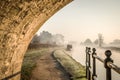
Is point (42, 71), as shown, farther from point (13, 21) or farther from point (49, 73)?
point (13, 21)

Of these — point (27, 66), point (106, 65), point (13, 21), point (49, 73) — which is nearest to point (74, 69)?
point (49, 73)

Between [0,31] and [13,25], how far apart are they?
287mm

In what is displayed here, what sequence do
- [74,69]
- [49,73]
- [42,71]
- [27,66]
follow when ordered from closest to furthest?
[49,73]
[42,71]
[74,69]
[27,66]

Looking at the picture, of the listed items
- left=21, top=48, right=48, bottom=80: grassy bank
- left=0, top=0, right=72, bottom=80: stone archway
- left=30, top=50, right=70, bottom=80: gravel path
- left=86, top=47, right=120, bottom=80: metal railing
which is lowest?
left=30, top=50, right=70, bottom=80: gravel path

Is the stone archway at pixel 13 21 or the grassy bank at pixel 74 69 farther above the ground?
the stone archway at pixel 13 21

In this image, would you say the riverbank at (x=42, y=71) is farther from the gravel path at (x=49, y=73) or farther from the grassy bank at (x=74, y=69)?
the grassy bank at (x=74, y=69)

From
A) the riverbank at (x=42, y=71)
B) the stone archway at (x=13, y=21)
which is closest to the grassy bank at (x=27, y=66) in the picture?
the riverbank at (x=42, y=71)

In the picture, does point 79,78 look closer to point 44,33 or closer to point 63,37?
point 44,33

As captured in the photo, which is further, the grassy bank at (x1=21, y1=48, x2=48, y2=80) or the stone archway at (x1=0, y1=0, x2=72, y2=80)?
the grassy bank at (x1=21, y1=48, x2=48, y2=80)

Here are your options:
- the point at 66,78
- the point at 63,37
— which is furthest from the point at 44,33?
the point at 66,78

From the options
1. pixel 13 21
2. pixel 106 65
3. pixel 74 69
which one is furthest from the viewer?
pixel 74 69

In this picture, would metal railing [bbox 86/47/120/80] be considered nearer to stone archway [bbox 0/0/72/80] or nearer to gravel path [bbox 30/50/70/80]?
stone archway [bbox 0/0/72/80]

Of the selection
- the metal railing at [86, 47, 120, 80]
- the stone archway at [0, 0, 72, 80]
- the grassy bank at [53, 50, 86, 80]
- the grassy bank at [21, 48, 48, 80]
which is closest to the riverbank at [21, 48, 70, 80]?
the grassy bank at [21, 48, 48, 80]

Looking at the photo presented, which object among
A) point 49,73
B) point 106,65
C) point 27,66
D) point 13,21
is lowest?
point 49,73
